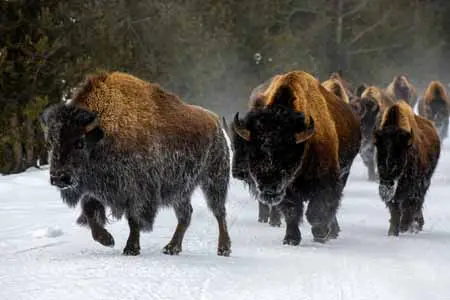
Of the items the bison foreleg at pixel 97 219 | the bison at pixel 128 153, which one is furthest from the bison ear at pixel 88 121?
the bison foreleg at pixel 97 219

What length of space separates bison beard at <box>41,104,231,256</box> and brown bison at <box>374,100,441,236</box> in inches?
113

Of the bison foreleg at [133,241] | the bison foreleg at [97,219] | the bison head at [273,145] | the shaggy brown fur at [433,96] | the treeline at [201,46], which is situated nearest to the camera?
the bison foreleg at [133,241]

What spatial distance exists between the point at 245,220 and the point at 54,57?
607 cm

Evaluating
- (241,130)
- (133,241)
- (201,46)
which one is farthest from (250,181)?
(201,46)

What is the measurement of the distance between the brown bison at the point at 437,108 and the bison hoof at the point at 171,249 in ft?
60.0

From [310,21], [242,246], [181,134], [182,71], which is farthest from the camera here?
[310,21]

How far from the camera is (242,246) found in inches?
385

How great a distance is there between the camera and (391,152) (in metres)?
11.1

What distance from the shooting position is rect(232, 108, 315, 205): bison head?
29.8 ft

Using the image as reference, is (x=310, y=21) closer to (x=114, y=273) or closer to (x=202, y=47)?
(x=202, y=47)

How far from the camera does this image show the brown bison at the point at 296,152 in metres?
9.15

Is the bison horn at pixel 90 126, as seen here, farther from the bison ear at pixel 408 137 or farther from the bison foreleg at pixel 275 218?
the bison ear at pixel 408 137

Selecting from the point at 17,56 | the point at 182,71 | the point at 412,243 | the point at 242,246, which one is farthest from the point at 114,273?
the point at 182,71

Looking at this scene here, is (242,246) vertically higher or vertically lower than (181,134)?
lower
